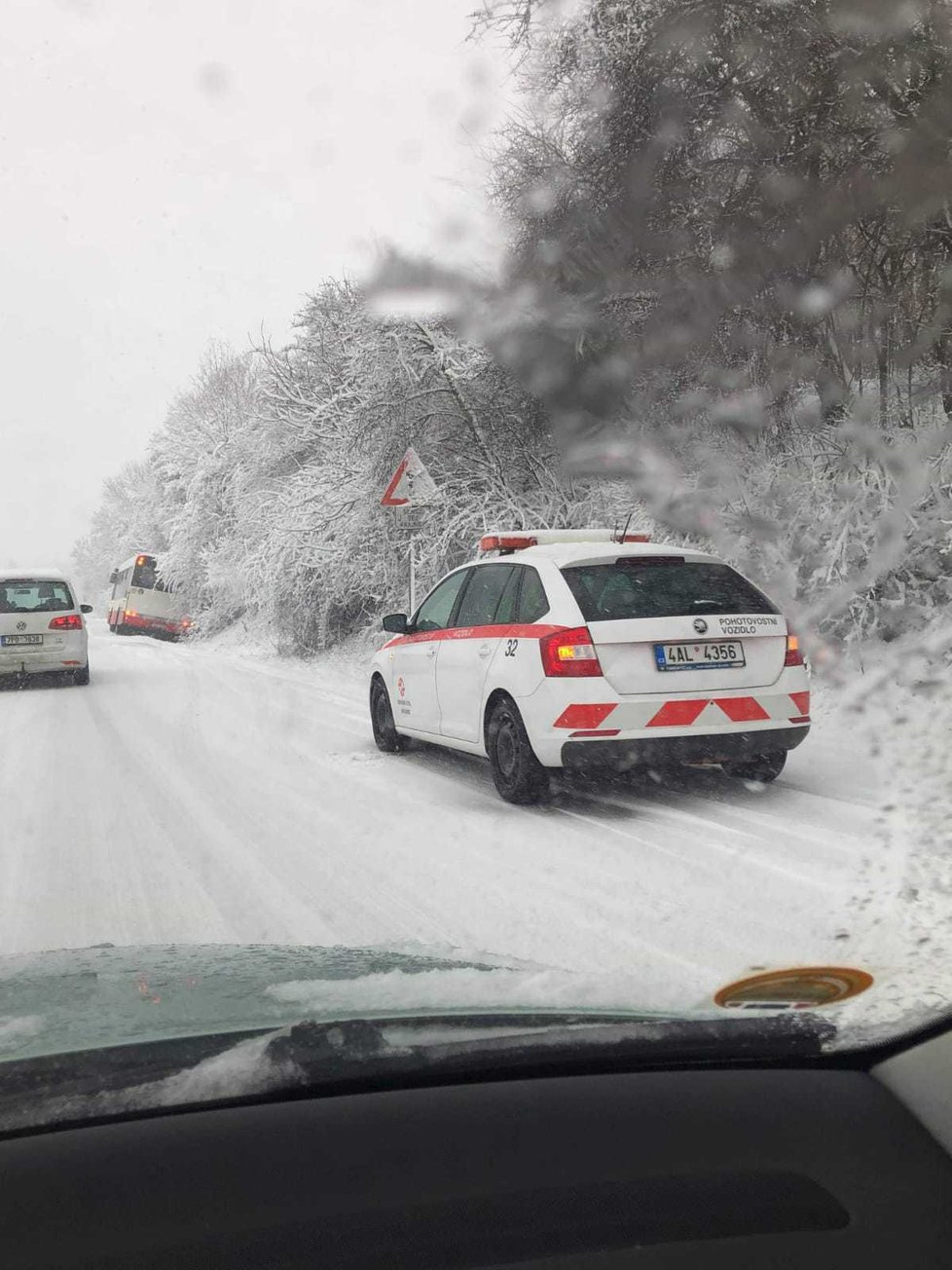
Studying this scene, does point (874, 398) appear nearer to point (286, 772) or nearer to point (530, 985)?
point (286, 772)

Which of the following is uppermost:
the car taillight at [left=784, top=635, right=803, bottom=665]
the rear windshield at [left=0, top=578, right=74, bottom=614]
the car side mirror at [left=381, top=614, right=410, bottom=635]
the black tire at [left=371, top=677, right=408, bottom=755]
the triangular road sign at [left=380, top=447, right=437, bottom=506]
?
the triangular road sign at [left=380, top=447, right=437, bottom=506]

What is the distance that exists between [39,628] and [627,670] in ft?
38.8

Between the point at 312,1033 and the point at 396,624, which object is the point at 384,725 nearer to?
the point at 396,624

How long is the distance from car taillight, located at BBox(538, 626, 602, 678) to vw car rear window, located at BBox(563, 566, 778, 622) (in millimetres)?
141

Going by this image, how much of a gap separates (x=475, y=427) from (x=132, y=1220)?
637 inches

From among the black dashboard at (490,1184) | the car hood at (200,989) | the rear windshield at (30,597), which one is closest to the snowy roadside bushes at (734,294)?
the rear windshield at (30,597)

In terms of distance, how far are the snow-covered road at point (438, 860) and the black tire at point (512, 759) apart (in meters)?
0.14

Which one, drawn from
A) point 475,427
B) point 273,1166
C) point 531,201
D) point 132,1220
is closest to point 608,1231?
point 273,1166

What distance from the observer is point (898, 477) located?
34.3ft

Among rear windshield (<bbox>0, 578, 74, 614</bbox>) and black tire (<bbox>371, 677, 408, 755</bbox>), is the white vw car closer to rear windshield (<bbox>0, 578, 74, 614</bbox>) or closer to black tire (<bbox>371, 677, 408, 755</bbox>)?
rear windshield (<bbox>0, 578, 74, 614</bbox>)

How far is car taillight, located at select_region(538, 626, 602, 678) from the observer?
21.5ft

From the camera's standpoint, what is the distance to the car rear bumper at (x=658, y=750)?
21.3 ft

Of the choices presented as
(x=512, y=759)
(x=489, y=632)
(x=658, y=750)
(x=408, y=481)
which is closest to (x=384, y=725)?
(x=489, y=632)

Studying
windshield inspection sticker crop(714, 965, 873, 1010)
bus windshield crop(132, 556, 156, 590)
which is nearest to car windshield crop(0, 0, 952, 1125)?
windshield inspection sticker crop(714, 965, 873, 1010)
